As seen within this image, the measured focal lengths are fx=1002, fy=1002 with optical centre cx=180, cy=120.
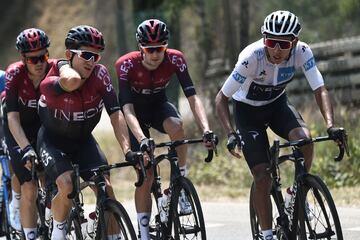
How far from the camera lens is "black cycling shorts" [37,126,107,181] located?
7883 millimetres

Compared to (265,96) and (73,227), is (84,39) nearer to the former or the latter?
(73,227)

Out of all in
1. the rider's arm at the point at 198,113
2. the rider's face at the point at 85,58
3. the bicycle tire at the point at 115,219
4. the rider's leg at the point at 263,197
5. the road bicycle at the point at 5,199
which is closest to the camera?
the bicycle tire at the point at 115,219

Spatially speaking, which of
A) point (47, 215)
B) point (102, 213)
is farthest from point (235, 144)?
point (47, 215)

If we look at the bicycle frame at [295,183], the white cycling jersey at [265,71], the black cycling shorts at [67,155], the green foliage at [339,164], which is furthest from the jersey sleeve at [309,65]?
the green foliage at [339,164]

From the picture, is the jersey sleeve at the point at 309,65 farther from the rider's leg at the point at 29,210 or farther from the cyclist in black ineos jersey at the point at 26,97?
the rider's leg at the point at 29,210

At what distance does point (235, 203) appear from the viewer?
1283 centimetres

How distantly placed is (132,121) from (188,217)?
0.99 meters

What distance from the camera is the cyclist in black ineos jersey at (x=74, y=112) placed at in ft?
25.1

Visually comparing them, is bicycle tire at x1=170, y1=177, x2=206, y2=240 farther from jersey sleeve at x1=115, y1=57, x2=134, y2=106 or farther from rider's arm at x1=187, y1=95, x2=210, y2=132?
jersey sleeve at x1=115, y1=57, x2=134, y2=106

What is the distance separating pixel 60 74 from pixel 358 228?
3.98m

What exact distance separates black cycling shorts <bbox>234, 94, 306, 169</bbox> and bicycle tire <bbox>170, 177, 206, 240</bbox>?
54 cm

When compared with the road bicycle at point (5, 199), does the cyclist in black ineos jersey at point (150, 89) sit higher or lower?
higher

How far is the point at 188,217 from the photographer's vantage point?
8.16 metres

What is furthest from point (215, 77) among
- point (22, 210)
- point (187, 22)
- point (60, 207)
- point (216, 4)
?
point (187, 22)
